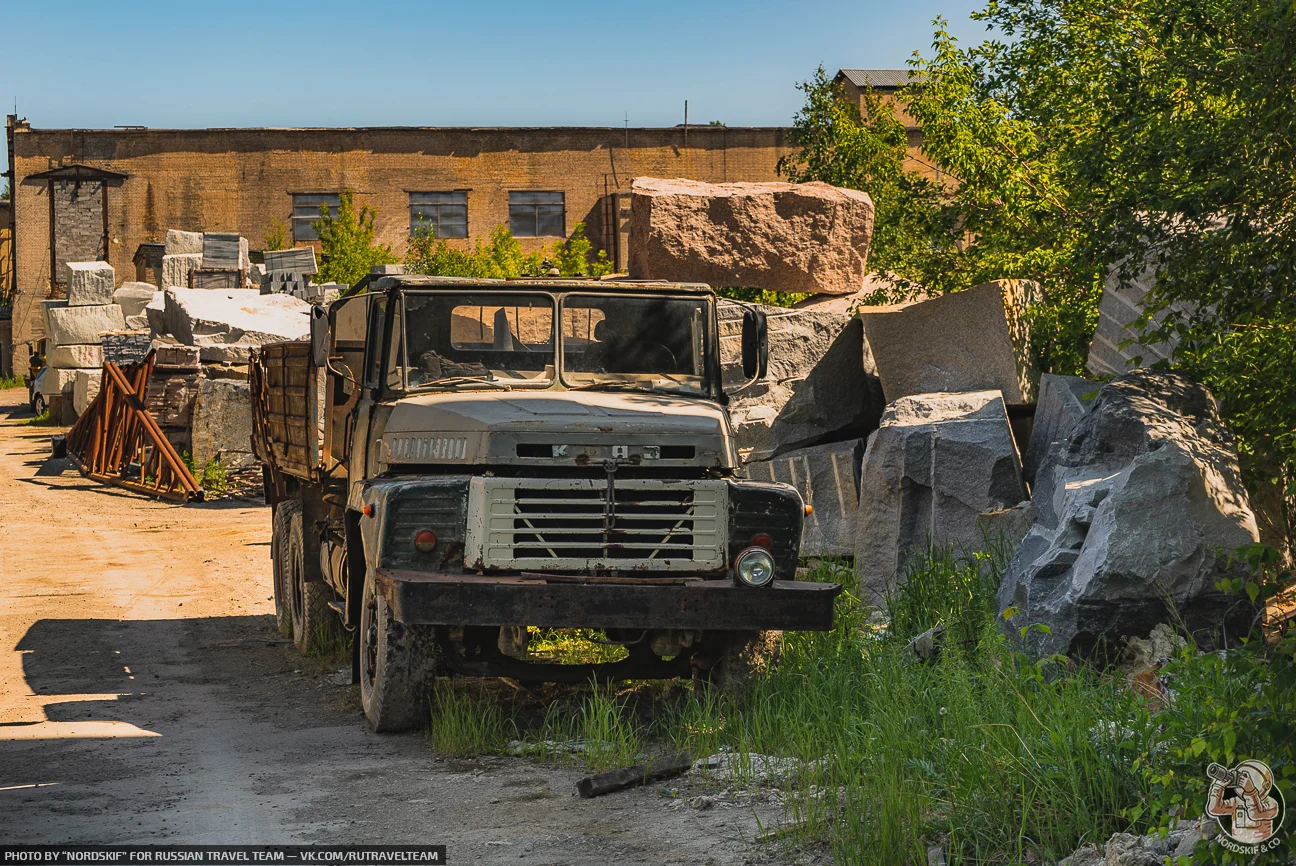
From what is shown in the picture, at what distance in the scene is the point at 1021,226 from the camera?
10945 millimetres

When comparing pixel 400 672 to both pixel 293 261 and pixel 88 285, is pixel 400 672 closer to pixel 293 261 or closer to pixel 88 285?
pixel 293 261

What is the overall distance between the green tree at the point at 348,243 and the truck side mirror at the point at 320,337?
24991 millimetres

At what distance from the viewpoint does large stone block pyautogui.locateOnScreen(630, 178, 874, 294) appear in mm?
11383

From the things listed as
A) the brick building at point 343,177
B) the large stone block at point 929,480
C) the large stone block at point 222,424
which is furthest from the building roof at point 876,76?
the large stone block at point 929,480

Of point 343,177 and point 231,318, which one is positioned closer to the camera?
point 231,318

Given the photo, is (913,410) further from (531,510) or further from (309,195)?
(309,195)

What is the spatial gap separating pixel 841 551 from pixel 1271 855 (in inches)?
256

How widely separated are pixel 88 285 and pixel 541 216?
14.4 meters

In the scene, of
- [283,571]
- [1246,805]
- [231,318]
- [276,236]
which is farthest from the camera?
[276,236]

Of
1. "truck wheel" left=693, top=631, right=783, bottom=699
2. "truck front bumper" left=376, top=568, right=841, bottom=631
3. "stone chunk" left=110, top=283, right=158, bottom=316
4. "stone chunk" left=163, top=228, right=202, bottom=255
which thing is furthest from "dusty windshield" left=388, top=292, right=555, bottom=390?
"stone chunk" left=163, top=228, right=202, bottom=255

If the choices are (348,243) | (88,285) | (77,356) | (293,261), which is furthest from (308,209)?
(77,356)

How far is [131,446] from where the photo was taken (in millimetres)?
20000

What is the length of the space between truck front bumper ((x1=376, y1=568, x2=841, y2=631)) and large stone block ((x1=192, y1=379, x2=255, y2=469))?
1390 centimetres

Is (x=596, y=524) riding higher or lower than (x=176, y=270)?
lower
